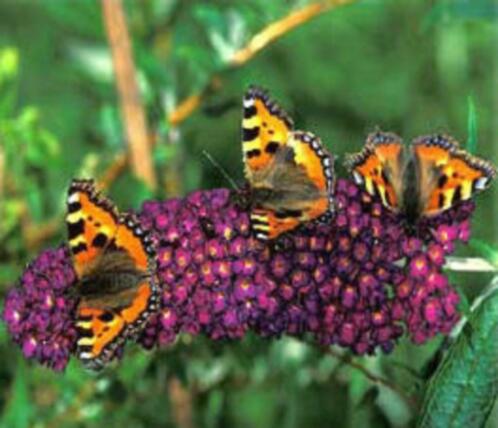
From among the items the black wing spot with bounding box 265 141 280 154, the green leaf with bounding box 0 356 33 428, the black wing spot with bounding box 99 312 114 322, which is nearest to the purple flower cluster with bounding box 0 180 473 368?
the black wing spot with bounding box 99 312 114 322

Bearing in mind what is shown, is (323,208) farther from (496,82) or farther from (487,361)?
(496,82)

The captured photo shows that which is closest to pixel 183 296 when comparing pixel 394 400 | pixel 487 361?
pixel 487 361

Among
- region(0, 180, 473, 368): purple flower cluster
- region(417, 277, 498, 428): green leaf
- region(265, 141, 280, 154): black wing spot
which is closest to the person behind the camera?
region(417, 277, 498, 428): green leaf

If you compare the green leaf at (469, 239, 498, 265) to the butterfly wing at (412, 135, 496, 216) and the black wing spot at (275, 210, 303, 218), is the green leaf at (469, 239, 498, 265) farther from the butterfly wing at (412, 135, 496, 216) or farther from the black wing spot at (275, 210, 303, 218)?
the black wing spot at (275, 210, 303, 218)

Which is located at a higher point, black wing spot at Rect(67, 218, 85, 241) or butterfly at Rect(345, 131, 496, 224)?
butterfly at Rect(345, 131, 496, 224)

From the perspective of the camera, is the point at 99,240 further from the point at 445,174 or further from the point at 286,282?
the point at 445,174

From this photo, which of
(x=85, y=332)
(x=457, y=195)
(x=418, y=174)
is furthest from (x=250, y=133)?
(x=85, y=332)

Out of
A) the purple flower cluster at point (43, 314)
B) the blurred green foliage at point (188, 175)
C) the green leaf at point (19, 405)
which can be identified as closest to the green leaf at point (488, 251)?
the blurred green foliage at point (188, 175)
